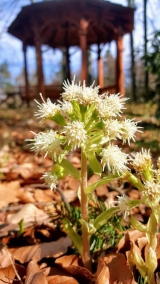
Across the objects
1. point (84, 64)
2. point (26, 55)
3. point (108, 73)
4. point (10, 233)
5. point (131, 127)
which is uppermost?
point (108, 73)

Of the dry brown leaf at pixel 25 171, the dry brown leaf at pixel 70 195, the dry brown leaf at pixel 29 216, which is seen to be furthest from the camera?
the dry brown leaf at pixel 25 171

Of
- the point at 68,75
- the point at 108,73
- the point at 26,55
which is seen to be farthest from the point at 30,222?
the point at 108,73

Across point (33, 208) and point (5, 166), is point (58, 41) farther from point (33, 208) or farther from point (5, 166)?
point (33, 208)

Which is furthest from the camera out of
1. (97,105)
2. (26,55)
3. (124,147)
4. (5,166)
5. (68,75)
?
(68,75)

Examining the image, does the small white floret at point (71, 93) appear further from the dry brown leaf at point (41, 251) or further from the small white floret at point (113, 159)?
the dry brown leaf at point (41, 251)

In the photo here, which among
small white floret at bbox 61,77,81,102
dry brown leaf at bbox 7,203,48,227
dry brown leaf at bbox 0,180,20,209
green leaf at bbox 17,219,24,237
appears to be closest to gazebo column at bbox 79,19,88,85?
dry brown leaf at bbox 0,180,20,209

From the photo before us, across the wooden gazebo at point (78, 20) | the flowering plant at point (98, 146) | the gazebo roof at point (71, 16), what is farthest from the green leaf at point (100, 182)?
the gazebo roof at point (71, 16)
